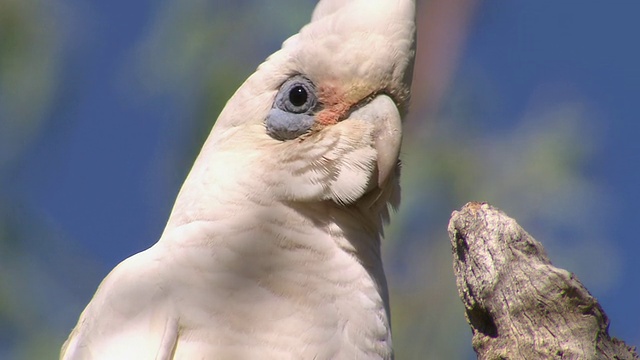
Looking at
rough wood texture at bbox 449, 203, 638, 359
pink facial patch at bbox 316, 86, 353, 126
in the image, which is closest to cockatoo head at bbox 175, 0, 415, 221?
pink facial patch at bbox 316, 86, 353, 126

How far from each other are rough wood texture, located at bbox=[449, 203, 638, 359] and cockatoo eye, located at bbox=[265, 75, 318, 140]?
1.89ft

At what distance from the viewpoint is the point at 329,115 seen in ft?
7.98

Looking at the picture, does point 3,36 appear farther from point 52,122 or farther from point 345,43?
point 345,43

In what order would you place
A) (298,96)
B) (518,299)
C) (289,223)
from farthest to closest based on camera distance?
(298,96) → (289,223) → (518,299)

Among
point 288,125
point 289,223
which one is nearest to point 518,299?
point 289,223

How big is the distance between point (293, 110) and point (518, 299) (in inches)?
33.1

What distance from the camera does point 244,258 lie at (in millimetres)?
2283

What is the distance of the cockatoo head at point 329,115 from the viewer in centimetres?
237

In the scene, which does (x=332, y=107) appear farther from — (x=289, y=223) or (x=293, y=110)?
(x=289, y=223)

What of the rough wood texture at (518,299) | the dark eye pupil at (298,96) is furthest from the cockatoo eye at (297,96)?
the rough wood texture at (518,299)

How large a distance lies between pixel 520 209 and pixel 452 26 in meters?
1.22

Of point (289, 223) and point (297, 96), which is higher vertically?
point (297, 96)

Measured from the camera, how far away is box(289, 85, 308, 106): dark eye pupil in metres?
2.47

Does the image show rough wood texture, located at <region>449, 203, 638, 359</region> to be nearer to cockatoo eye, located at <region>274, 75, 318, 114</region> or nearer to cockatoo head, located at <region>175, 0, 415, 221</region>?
cockatoo head, located at <region>175, 0, 415, 221</region>
